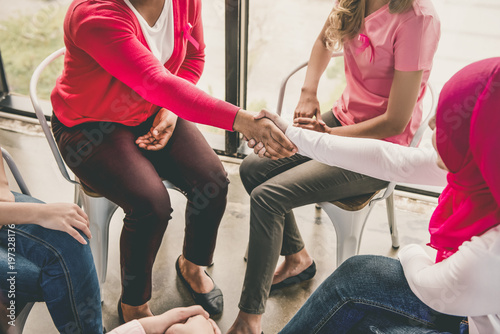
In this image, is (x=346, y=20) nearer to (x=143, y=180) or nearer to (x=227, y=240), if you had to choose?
(x=143, y=180)

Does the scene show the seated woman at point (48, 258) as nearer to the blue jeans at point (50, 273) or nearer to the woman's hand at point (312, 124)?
the blue jeans at point (50, 273)

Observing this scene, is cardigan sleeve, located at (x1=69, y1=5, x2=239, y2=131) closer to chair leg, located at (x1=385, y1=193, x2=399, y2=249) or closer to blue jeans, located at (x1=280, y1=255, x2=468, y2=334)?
blue jeans, located at (x1=280, y1=255, x2=468, y2=334)

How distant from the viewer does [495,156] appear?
92 cm

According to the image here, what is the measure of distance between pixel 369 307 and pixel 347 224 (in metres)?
0.47

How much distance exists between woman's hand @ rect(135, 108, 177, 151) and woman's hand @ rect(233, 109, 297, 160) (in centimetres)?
26

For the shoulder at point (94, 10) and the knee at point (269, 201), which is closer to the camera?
the shoulder at point (94, 10)

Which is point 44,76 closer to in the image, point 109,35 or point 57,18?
point 57,18

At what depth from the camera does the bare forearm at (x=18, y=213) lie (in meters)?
1.22

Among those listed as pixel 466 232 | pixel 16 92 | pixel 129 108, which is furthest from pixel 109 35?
pixel 16 92

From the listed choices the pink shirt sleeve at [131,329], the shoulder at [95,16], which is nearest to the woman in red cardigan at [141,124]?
the shoulder at [95,16]

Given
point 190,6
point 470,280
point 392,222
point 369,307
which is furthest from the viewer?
point 392,222

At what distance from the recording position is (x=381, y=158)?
135 cm

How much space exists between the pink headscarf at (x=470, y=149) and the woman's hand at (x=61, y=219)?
96cm

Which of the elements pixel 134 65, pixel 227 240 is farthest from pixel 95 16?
pixel 227 240
